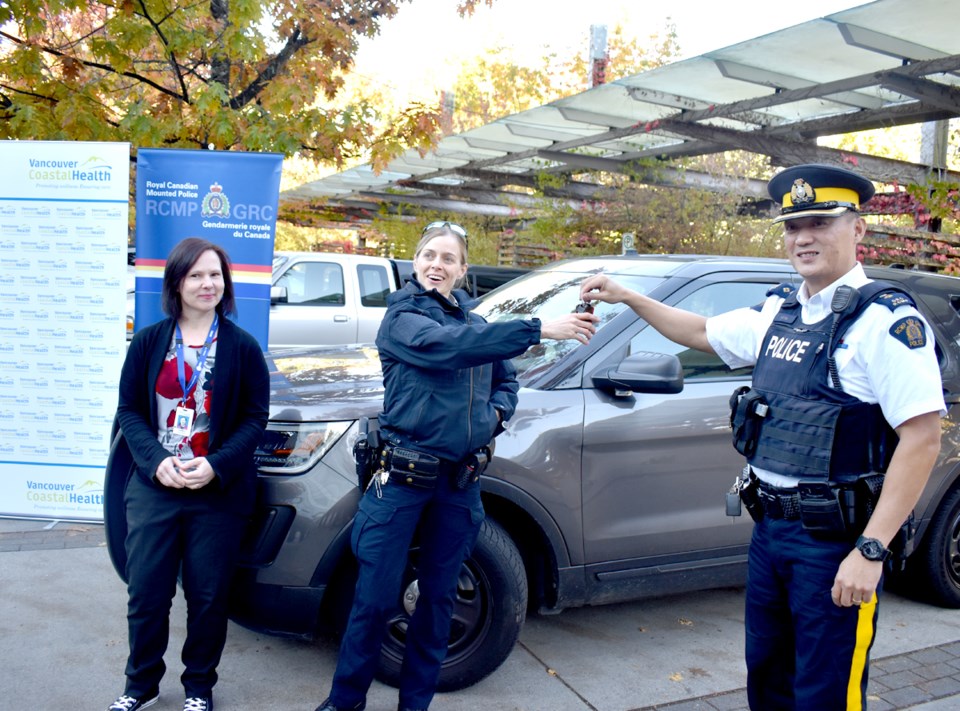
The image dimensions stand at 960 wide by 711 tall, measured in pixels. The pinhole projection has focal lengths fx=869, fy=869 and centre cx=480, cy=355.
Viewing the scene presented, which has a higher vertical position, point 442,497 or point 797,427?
point 797,427

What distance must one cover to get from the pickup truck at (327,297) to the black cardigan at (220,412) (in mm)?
6893

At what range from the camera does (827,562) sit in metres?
2.44

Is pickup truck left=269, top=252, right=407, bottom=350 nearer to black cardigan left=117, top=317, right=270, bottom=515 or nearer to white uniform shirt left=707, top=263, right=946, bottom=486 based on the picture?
black cardigan left=117, top=317, right=270, bottom=515

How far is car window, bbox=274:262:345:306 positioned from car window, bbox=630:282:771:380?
712 centimetres

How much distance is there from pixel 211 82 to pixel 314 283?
4.44m

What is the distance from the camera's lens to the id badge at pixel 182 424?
3.27m

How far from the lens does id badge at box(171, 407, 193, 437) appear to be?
327 cm

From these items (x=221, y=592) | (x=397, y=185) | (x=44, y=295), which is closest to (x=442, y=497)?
(x=221, y=592)

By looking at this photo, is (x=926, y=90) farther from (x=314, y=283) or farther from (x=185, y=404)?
(x=314, y=283)

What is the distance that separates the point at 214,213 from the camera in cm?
525

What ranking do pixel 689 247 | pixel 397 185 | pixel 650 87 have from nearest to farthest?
1. pixel 650 87
2. pixel 689 247
3. pixel 397 185

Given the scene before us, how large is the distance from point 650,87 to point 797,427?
5.75 metres

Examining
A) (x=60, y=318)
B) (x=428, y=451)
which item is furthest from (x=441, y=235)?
→ (x=60, y=318)

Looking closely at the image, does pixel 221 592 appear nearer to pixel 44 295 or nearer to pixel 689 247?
pixel 44 295
